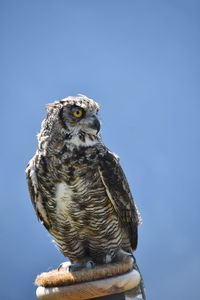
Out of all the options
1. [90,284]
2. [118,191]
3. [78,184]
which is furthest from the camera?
[118,191]

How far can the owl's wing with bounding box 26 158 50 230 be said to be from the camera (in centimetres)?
273

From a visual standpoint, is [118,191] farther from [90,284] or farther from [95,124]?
[90,284]

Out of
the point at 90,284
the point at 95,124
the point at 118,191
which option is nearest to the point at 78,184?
the point at 118,191

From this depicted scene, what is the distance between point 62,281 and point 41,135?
96 centimetres

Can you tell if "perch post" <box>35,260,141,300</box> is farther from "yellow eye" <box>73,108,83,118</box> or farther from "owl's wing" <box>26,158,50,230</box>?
"yellow eye" <box>73,108,83,118</box>

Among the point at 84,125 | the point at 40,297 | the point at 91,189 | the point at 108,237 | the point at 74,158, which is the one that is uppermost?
the point at 84,125

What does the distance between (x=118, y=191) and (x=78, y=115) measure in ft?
1.81

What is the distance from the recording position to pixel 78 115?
105 inches

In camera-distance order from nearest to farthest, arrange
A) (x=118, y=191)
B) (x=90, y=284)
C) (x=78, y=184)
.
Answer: (x=90, y=284)
(x=78, y=184)
(x=118, y=191)

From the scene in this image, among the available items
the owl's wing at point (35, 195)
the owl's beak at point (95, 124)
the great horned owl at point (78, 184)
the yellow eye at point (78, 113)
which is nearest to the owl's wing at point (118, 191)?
the great horned owl at point (78, 184)

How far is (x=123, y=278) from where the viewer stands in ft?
7.38

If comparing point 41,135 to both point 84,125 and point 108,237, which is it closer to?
point 84,125

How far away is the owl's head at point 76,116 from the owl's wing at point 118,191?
217mm

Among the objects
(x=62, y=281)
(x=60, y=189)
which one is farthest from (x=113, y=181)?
(x=62, y=281)
